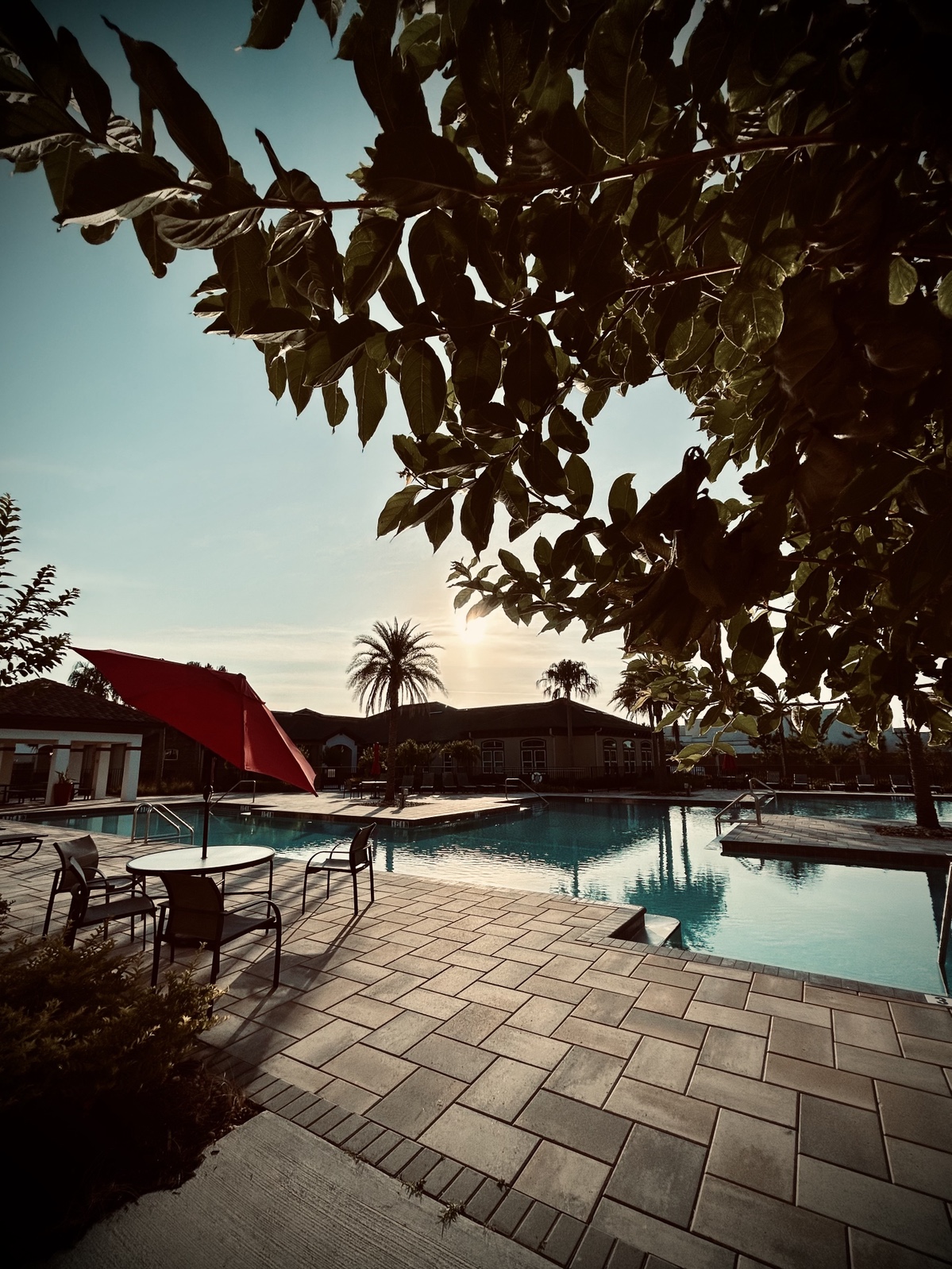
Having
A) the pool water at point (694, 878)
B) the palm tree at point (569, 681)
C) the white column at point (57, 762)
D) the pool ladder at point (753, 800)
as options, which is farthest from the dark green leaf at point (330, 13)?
the palm tree at point (569, 681)

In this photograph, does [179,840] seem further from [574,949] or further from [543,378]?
[543,378]

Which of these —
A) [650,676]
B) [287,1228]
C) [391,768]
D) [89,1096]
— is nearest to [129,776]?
[391,768]

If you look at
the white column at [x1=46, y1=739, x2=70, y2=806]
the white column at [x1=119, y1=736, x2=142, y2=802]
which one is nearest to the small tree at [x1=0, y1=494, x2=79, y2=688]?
the white column at [x1=46, y1=739, x2=70, y2=806]

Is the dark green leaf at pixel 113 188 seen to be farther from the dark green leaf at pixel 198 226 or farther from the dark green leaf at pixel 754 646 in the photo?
the dark green leaf at pixel 754 646

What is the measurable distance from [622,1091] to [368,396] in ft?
14.0

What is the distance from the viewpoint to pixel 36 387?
5.31 metres

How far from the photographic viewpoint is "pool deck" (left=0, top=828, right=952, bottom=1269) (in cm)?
257

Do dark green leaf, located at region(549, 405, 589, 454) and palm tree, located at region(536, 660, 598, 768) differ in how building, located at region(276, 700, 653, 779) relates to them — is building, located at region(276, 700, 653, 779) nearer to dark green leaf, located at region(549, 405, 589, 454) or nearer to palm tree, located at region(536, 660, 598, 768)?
palm tree, located at region(536, 660, 598, 768)

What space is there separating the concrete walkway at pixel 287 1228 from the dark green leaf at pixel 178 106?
348cm

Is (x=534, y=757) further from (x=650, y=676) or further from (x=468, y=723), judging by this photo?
(x=650, y=676)

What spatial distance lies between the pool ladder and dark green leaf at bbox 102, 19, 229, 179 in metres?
20.1

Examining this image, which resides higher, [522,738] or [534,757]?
[522,738]

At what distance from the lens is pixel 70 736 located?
23.5m

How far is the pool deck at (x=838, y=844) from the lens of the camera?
12.7m
